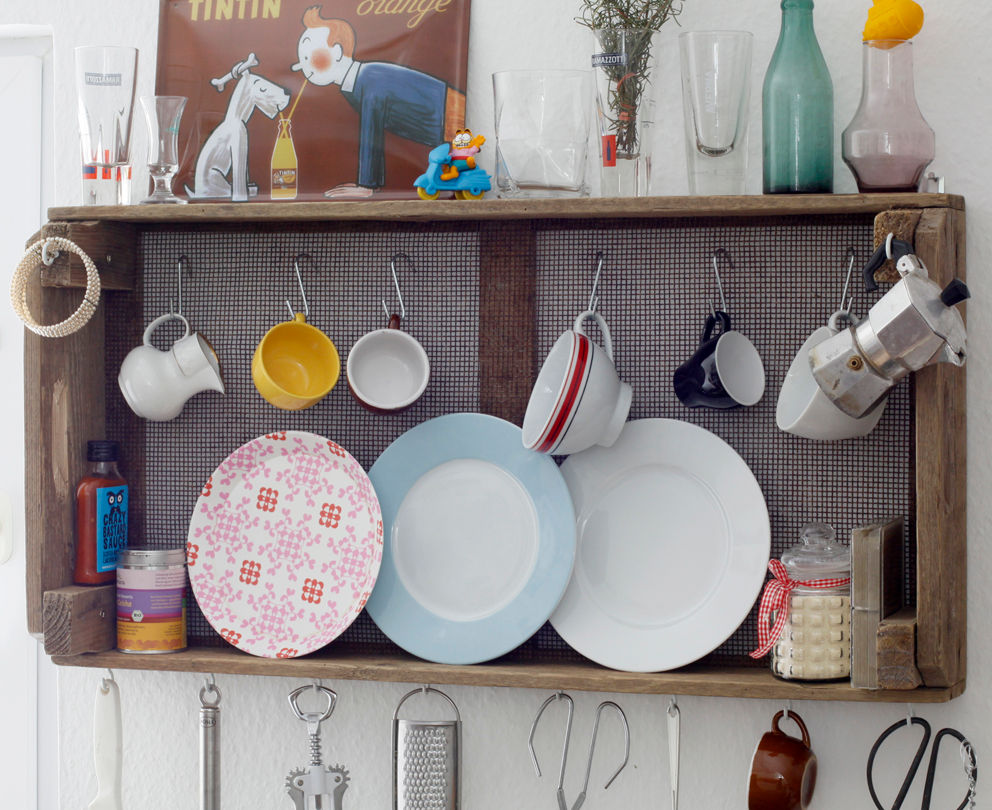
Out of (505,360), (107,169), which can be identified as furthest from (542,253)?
(107,169)

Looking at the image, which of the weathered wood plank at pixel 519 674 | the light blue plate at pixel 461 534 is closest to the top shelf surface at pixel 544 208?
the light blue plate at pixel 461 534

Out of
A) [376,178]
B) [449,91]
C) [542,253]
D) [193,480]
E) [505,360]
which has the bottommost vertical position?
[193,480]

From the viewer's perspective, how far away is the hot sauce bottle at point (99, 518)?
4.73 ft

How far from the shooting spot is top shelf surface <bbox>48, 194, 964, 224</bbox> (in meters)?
1.22

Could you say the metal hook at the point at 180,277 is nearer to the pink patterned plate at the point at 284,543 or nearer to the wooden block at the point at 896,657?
the pink patterned plate at the point at 284,543

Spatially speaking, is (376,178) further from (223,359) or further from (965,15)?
(965,15)

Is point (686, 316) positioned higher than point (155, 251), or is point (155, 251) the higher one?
point (155, 251)

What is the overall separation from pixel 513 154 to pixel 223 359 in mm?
530

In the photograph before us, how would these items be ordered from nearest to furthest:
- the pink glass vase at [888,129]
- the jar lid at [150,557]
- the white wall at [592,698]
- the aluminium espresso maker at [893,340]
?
the aluminium espresso maker at [893,340] → the pink glass vase at [888,129] → the white wall at [592,698] → the jar lid at [150,557]

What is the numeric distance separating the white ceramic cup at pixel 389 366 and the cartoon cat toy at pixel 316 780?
0.42 meters

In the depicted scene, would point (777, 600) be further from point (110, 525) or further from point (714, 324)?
point (110, 525)

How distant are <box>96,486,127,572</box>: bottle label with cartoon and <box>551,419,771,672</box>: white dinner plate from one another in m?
0.63

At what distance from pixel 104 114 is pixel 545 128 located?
23.3 inches

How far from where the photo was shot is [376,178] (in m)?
1.45
